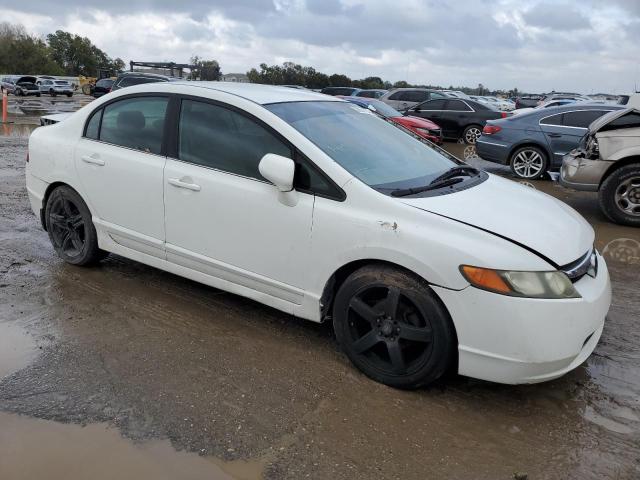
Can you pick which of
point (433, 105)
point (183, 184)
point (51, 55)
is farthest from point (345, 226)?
point (51, 55)

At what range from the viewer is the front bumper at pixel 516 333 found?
2793 millimetres

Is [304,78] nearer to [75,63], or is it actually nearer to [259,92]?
[75,63]

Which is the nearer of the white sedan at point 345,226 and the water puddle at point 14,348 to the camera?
the white sedan at point 345,226

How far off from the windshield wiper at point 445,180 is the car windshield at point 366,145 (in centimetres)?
4

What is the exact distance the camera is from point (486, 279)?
2828 mm

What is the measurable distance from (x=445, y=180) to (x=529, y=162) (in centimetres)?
786

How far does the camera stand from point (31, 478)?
2.47 meters

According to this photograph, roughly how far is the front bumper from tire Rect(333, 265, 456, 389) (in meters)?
0.10

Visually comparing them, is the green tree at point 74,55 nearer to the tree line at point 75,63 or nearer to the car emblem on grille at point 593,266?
the tree line at point 75,63

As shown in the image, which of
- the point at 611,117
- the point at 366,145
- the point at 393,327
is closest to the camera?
the point at 393,327

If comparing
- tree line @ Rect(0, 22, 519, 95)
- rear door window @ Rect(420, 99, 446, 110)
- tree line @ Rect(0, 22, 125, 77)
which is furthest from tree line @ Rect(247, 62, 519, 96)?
rear door window @ Rect(420, 99, 446, 110)

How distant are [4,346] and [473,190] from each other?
315cm

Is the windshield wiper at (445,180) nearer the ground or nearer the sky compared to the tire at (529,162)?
nearer the sky

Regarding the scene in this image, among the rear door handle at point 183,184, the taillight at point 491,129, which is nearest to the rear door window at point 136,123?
the rear door handle at point 183,184
